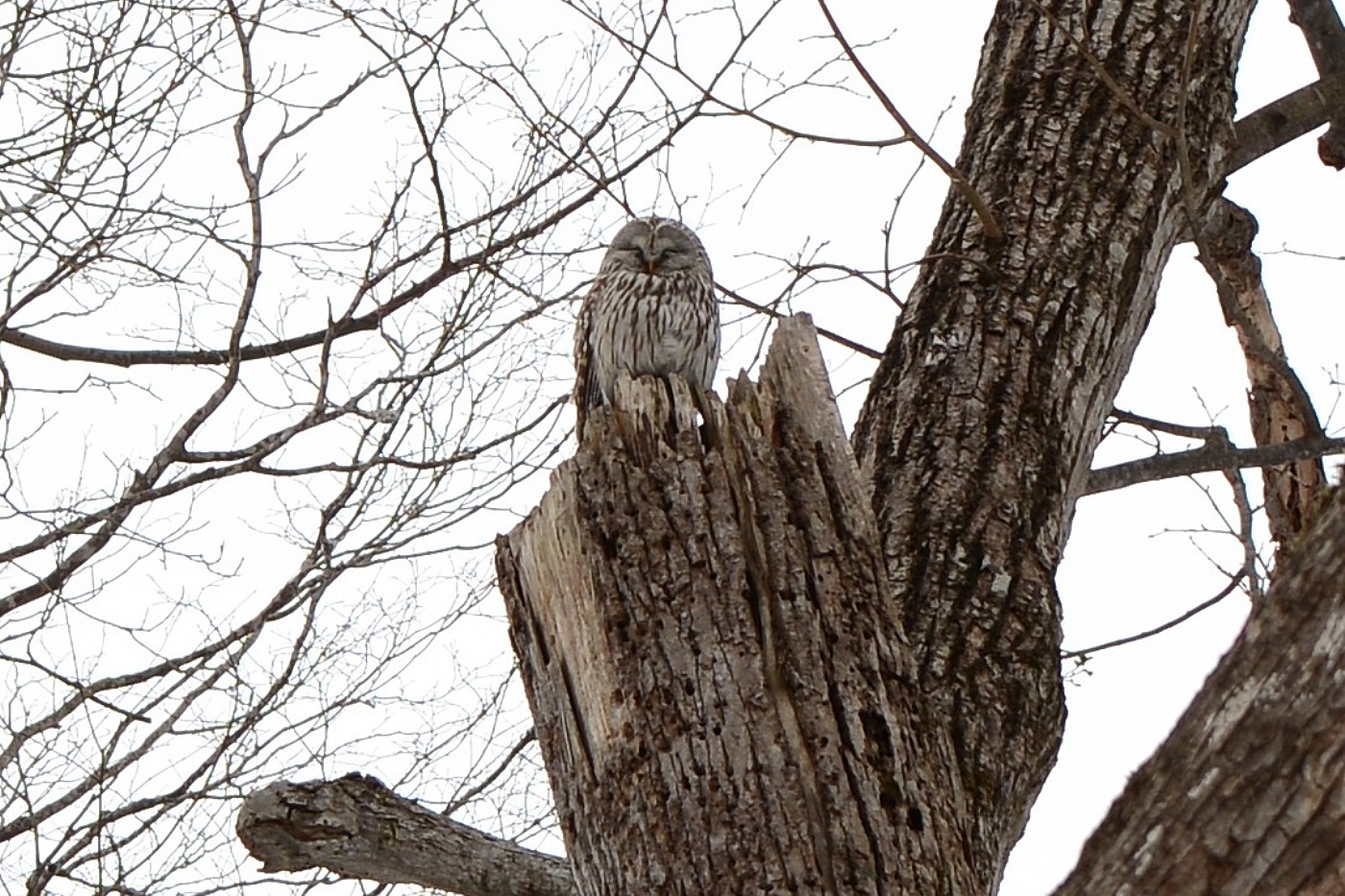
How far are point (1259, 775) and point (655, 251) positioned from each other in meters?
5.10

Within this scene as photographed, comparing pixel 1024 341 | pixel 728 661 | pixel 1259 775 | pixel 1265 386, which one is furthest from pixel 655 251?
pixel 1259 775

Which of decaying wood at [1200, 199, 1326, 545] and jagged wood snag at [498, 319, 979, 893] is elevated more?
decaying wood at [1200, 199, 1326, 545]

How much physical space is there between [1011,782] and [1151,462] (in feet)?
4.49

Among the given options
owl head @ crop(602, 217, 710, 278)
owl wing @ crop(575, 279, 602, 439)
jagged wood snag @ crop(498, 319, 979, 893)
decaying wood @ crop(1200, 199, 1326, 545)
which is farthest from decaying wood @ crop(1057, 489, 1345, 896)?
owl head @ crop(602, 217, 710, 278)

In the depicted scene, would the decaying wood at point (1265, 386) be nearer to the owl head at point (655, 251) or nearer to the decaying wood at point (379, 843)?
the owl head at point (655, 251)

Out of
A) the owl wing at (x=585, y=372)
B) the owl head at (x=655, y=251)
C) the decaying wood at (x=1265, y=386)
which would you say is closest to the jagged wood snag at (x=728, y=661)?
the decaying wood at (x=1265, y=386)

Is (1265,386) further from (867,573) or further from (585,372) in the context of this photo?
(867,573)

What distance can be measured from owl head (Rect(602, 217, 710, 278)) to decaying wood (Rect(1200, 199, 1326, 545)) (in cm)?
200

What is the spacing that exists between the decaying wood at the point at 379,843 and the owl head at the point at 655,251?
313cm

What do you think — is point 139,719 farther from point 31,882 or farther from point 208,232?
point 208,232

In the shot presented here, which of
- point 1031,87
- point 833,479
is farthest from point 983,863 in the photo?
point 1031,87

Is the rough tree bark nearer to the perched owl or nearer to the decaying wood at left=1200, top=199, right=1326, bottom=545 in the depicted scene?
the decaying wood at left=1200, top=199, right=1326, bottom=545

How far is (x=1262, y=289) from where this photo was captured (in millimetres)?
5004

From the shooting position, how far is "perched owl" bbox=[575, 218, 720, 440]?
5805mm
